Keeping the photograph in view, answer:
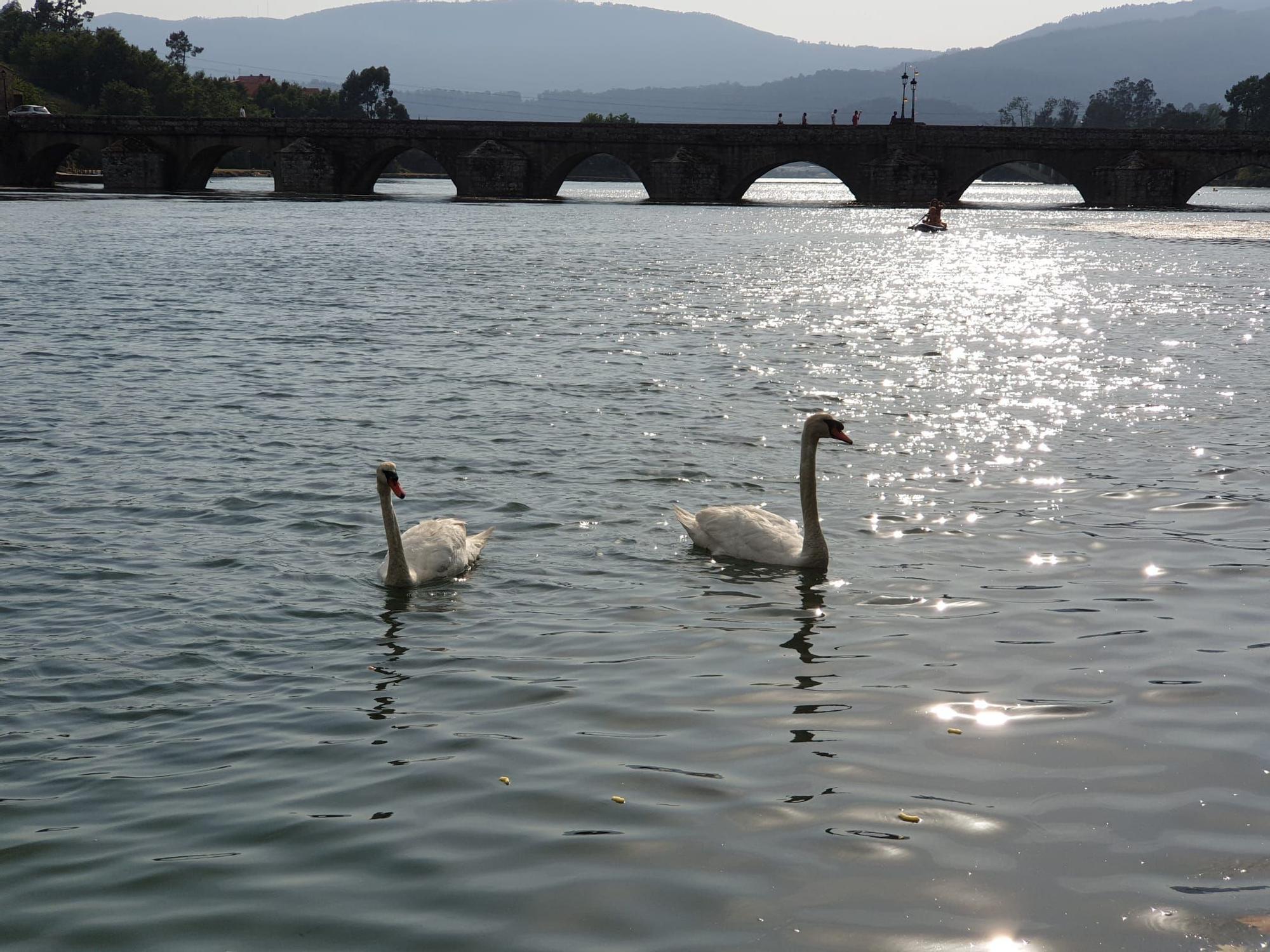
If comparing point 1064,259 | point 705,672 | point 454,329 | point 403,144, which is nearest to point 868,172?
point 403,144

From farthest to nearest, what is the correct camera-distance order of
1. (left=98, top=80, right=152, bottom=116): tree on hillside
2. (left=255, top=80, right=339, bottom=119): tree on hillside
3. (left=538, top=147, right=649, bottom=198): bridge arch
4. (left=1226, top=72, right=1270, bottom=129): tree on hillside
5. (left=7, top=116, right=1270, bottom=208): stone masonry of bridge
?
(left=255, top=80, right=339, bottom=119): tree on hillside → (left=1226, top=72, right=1270, bottom=129): tree on hillside → (left=98, top=80, right=152, bottom=116): tree on hillside → (left=538, top=147, right=649, bottom=198): bridge arch → (left=7, top=116, right=1270, bottom=208): stone masonry of bridge

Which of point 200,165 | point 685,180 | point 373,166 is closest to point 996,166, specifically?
point 685,180

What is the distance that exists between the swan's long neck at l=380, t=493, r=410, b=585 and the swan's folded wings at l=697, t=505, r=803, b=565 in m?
2.14

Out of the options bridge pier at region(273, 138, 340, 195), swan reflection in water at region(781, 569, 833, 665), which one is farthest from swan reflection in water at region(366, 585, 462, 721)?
bridge pier at region(273, 138, 340, 195)

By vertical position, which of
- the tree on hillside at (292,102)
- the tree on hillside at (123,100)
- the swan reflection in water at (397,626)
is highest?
the tree on hillside at (292,102)

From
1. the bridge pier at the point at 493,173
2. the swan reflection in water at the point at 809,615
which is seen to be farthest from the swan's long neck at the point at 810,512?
the bridge pier at the point at 493,173

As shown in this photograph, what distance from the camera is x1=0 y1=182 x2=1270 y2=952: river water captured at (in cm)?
480

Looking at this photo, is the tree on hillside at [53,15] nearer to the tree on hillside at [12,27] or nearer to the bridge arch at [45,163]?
the tree on hillside at [12,27]

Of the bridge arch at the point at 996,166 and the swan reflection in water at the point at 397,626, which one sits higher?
the bridge arch at the point at 996,166

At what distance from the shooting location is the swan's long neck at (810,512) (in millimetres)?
8852

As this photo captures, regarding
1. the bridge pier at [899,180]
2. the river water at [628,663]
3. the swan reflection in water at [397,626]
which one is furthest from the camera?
the bridge pier at [899,180]

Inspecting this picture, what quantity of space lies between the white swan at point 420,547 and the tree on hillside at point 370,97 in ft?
605

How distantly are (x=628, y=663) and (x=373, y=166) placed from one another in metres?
90.3

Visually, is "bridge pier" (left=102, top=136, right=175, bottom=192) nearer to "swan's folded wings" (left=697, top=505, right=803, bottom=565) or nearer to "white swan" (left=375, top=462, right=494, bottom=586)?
"white swan" (left=375, top=462, right=494, bottom=586)
